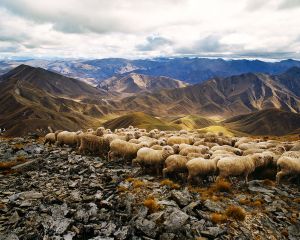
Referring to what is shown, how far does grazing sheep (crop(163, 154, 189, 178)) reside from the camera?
2120 centimetres

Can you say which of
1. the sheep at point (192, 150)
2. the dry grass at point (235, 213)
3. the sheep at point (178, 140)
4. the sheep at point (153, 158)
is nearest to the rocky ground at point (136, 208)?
the dry grass at point (235, 213)

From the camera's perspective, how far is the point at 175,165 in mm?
21172

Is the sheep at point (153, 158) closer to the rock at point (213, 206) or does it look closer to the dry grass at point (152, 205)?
the rock at point (213, 206)

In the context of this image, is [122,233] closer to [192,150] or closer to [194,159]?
[194,159]

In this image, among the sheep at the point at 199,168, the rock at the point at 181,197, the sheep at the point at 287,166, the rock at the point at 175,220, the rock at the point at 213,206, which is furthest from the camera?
the sheep at the point at 287,166

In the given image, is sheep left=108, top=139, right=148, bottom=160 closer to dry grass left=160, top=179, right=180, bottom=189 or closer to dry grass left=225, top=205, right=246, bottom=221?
dry grass left=160, top=179, right=180, bottom=189

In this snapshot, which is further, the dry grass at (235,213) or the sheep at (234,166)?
the sheep at (234,166)

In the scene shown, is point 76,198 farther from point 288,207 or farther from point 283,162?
point 283,162

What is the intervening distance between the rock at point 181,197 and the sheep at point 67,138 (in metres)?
17.8

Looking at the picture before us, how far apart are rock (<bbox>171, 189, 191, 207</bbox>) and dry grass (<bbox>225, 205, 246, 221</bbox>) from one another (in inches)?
83.8

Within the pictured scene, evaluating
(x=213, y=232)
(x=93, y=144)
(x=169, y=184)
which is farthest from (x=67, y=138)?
(x=213, y=232)

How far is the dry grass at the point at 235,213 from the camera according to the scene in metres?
15.1

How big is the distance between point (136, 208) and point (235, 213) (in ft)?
16.1

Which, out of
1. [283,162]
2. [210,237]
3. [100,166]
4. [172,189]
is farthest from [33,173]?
[283,162]
